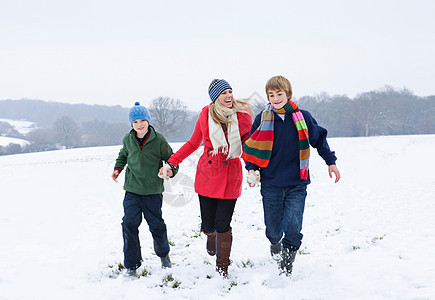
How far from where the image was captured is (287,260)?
3262mm

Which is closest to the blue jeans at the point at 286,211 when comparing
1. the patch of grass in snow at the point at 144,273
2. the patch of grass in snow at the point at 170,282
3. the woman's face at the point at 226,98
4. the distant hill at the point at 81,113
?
the woman's face at the point at 226,98

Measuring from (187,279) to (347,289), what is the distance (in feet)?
5.76

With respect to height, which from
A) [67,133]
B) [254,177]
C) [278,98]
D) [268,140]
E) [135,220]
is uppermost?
[67,133]

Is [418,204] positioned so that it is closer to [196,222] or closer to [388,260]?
[388,260]

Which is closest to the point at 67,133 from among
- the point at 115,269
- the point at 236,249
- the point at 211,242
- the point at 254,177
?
the point at 115,269

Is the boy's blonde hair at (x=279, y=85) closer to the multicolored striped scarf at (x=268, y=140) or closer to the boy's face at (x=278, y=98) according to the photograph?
the boy's face at (x=278, y=98)

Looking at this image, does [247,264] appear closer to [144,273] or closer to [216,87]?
[144,273]

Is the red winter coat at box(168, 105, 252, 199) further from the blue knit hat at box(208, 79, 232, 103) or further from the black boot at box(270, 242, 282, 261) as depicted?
the black boot at box(270, 242, 282, 261)

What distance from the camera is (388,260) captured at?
11.9ft

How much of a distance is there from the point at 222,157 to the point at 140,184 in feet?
3.47

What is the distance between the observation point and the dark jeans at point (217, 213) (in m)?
3.43

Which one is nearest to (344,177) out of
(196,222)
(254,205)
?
(254,205)

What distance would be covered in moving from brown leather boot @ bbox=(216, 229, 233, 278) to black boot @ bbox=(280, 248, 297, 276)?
64cm

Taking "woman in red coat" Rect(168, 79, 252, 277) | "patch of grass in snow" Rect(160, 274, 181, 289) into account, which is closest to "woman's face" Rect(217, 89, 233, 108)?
"woman in red coat" Rect(168, 79, 252, 277)
